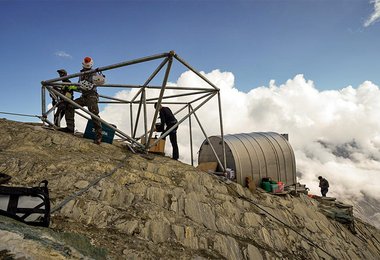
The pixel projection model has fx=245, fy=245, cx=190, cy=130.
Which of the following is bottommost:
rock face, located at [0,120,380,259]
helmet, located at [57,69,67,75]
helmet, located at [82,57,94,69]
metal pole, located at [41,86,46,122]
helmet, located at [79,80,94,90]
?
rock face, located at [0,120,380,259]

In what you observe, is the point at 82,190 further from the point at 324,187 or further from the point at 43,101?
the point at 324,187

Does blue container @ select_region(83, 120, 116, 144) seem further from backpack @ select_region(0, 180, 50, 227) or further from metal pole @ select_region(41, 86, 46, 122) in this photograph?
backpack @ select_region(0, 180, 50, 227)

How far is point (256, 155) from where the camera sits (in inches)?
527

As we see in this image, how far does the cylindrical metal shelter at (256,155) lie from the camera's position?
12482mm

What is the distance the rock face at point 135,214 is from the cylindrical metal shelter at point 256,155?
108 inches

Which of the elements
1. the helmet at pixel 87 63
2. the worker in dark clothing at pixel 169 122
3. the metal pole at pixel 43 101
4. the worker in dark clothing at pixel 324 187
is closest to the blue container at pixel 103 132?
the metal pole at pixel 43 101

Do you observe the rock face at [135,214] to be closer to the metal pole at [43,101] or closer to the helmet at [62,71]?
the metal pole at [43,101]

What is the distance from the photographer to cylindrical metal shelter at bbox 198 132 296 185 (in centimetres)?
1248

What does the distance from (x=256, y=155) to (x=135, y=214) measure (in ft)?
31.1

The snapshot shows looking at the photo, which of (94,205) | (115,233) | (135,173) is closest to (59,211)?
(94,205)

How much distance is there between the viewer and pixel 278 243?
7.21 m

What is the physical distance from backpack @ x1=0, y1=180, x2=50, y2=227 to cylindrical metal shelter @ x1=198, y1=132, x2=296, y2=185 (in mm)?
9696

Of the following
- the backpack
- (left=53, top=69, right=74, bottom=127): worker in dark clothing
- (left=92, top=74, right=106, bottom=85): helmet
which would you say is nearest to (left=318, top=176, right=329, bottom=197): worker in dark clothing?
(left=92, top=74, right=106, bottom=85): helmet

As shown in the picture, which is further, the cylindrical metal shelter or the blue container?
the cylindrical metal shelter
